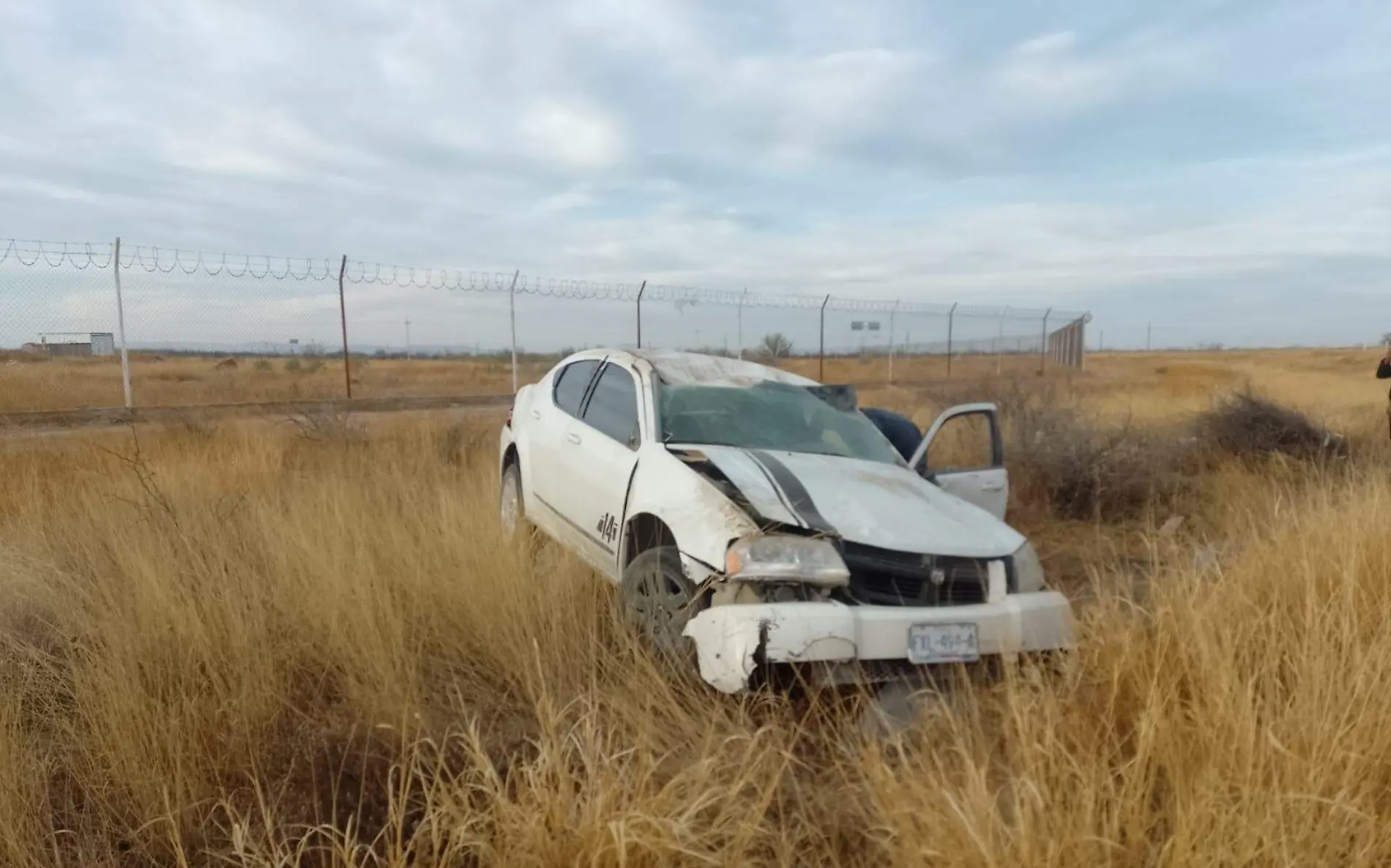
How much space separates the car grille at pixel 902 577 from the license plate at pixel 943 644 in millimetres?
148

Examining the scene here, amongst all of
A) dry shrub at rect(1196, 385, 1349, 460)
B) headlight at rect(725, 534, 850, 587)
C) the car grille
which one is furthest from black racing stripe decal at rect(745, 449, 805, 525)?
dry shrub at rect(1196, 385, 1349, 460)

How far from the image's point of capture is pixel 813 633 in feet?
9.50

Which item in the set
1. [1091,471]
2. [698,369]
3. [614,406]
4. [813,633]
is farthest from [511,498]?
[1091,471]

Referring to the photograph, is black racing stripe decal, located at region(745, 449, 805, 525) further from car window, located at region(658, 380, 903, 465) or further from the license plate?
the license plate

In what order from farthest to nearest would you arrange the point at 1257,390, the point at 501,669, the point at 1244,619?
1. the point at 1257,390
2. the point at 501,669
3. the point at 1244,619

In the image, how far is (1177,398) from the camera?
1823 cm

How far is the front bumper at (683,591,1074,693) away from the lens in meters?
2.87

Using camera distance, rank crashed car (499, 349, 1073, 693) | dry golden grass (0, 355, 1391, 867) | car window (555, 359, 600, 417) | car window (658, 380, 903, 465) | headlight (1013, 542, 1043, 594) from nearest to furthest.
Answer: dry golden grass (0, 355, 1391, 867) → crashed car (499, 349, 1073, 693) → headlight (1013, 542, 1043, 594) → car window (658, 380, 903, 465) → car window (555, 359, 600, 417)

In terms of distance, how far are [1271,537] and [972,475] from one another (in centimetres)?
148

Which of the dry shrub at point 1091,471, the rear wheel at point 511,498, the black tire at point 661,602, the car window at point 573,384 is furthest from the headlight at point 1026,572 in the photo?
the dry shrub at point 1091,471

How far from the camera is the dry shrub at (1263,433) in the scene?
8.55 m

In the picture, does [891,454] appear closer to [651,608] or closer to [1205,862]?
[651,608]

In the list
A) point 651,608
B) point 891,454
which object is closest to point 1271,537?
point 891,454

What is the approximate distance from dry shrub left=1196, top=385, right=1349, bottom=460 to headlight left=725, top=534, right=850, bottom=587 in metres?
7.42
